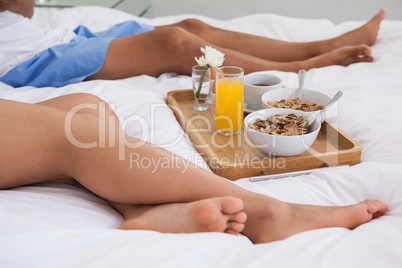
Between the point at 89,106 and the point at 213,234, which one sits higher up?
the point at 89,106

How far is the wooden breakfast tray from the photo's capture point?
3.10ft

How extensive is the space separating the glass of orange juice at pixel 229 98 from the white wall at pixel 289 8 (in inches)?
90.8

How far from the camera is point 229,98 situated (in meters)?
1.09

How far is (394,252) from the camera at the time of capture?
0.59 m

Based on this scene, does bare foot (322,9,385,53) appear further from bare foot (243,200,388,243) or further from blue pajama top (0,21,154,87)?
bare foot (243,200,388,243)

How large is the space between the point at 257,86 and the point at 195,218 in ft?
2.07

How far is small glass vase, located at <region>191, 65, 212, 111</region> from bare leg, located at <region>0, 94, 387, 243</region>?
51 cm

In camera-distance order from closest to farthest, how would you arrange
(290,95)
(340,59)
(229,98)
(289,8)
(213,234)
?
1. (213,234)
2. (229,98)
3. (290,95)
4. (340,59)
5. (289,8)

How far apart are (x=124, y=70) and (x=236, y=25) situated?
783 mm

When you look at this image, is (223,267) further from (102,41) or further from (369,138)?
(102,41)

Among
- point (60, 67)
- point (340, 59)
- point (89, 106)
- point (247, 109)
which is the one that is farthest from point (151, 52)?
point (340, 59)

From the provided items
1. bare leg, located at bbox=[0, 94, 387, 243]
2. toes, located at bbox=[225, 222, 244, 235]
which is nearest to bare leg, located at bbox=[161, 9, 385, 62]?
bare leg, located at bbox=[0, 94, 387, 243]

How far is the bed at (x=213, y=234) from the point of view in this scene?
579 millimetres

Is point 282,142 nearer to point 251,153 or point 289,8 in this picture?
point 251,153
